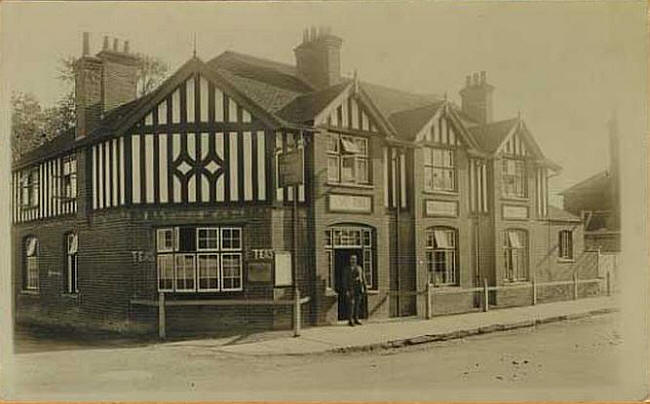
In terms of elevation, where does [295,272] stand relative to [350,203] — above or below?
below

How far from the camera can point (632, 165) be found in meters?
4.59

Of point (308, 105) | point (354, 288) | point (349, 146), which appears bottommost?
point (354, 288)

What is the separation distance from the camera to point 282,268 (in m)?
5.37

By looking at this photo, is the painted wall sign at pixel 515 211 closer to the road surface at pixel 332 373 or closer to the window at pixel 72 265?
the road surface at pixel 332 373

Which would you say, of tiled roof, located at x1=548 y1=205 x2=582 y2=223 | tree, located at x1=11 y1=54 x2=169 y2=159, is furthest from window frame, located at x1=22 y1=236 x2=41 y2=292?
tiled roof, located at x1=548 y1=205 x2=582 y2=223

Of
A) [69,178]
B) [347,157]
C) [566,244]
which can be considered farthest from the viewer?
[347,157]

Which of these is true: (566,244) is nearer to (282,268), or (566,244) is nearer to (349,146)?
(349,146)

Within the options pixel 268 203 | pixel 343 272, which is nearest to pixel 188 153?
pixel 268 203

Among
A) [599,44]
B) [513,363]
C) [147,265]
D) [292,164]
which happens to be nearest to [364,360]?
[513,363]

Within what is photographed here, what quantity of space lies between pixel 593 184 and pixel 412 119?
1.23 meters

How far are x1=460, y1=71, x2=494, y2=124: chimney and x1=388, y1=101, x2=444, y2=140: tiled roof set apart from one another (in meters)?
0.16

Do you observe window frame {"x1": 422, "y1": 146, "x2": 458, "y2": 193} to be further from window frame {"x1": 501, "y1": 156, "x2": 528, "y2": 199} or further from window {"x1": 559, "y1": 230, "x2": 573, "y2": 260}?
window {"x1": 559, "y1": 230, "x2": 573, "y2": 260}

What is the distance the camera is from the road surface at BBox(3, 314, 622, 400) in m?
4.39

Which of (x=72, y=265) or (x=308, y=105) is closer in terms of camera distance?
(x=72, y=265)
